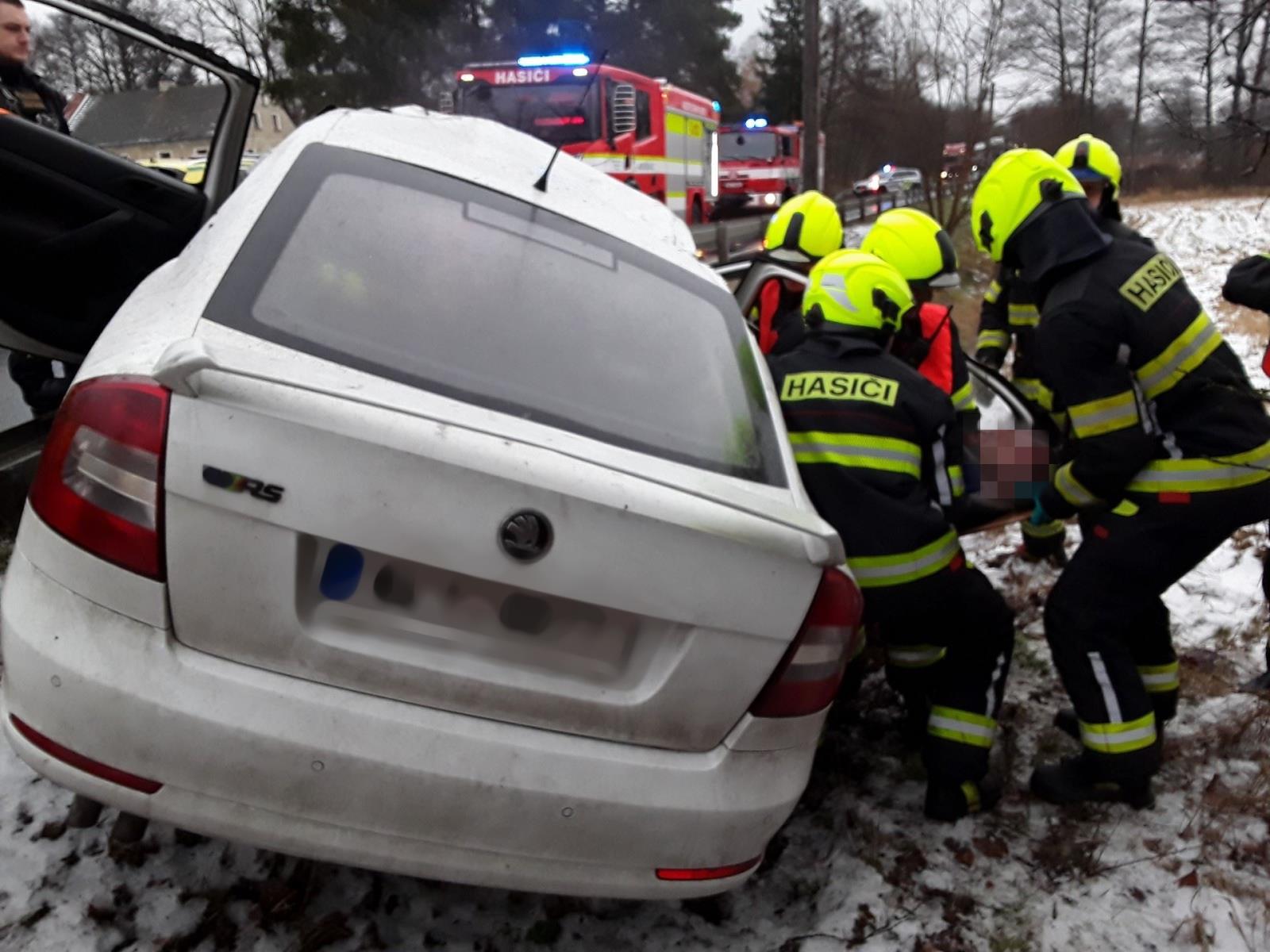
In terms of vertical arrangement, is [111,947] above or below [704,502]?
below

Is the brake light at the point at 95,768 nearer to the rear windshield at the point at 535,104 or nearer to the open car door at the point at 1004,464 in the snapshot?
the open car door at the point at 1004,464

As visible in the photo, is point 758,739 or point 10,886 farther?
point 10,886

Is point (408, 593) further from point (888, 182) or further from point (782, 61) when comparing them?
point (782, 61)

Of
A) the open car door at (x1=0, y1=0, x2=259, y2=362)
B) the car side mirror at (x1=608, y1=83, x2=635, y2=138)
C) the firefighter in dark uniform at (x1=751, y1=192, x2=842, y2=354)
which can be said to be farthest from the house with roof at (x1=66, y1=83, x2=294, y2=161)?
the car side mirror at (x1=608, y1=83, x2=635, y2=138)

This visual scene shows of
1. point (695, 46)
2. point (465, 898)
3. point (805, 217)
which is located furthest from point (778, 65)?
point (465, 898)

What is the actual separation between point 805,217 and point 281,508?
3.66 m

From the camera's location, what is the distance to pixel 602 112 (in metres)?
16.8

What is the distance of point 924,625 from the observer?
9.89ft

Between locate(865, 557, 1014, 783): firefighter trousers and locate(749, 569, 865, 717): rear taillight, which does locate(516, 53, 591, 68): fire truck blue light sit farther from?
locate(749, 569, 865, 717): rear taillight

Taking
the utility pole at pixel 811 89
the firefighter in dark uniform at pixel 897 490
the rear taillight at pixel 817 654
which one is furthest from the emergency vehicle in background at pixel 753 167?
the rear taillight at pixel 817 654

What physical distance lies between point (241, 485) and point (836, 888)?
72.9 inches

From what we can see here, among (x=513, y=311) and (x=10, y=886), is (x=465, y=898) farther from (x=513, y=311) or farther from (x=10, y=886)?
(x=513, y=311)

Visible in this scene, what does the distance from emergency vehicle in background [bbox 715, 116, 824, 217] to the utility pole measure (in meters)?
10.3

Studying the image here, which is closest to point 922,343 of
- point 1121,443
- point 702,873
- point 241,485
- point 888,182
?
point 1121,443
